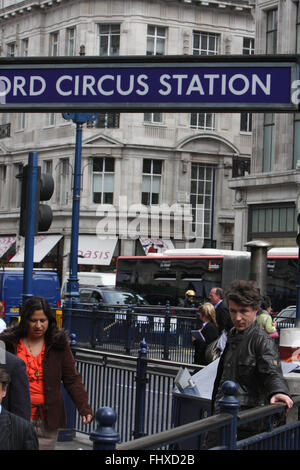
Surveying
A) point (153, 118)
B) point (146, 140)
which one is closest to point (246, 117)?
point (153, 118)

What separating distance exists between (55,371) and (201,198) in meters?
47.0

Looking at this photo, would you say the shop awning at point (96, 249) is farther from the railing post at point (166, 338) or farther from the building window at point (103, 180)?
the railing post at point (166, 338)

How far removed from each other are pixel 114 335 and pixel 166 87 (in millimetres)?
18874

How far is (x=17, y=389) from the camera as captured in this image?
5398 mm

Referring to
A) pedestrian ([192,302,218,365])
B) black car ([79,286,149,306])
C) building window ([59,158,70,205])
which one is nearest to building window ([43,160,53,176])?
building window ([59,158,70,205])

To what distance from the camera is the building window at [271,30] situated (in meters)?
41.4

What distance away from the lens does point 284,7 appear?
40406 millimetres

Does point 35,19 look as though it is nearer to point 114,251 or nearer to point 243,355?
point 114,251

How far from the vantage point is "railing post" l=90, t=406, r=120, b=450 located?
10.8 feet

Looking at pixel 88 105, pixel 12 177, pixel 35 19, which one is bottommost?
pixel 88 105

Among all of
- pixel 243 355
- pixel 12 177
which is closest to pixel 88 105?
pixel 243 355

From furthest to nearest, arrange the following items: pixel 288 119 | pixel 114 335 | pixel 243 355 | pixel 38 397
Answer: pixel 288 119 < pixel 114 335 < pixel 38 397 < pixel 243 355

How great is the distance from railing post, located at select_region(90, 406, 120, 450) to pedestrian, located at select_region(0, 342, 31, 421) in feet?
7.03

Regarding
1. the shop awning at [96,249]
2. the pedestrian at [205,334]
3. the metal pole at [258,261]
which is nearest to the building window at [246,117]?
the shop awning at [96,249]
